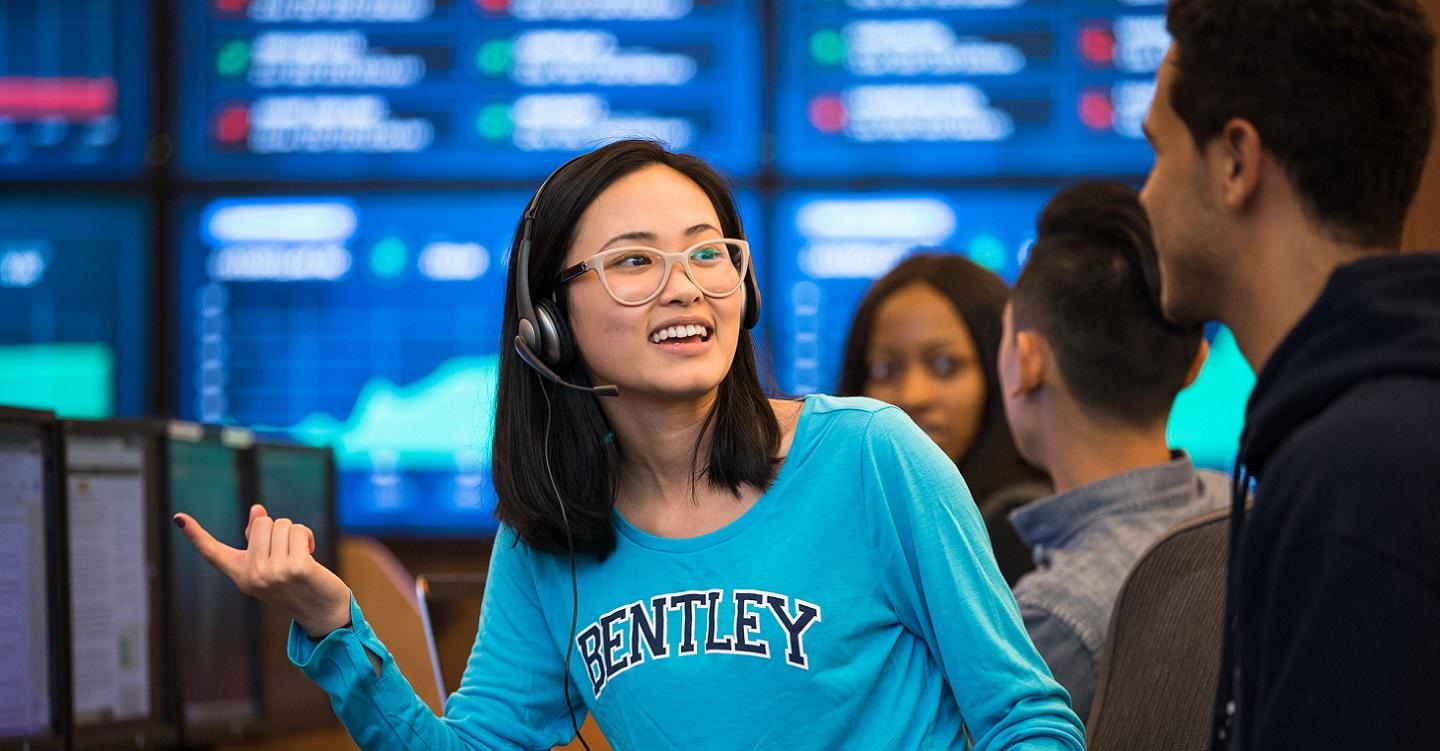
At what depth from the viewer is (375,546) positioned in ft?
11.9

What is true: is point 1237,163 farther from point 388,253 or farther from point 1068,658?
point 388,253

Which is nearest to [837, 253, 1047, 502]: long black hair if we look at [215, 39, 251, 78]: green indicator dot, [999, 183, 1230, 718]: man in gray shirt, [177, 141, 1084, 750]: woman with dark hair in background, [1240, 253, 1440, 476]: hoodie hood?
[999, 183, 1230, 718]: man in gray shirt

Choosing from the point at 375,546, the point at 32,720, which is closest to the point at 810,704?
the point at 32,720

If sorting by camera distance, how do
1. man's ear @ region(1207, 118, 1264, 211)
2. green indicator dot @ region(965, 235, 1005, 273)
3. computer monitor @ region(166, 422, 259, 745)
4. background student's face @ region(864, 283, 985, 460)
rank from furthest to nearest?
green indicator dot @ region(965, 235, 1005, 273)
background student's face @ region(864, 283, 985, 460)
computer monitor @ region(166, 422, 259, 745)
man's ear @ region(1207, 118, 1264, 211)

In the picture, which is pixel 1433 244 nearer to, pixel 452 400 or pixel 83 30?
pixel 452 400

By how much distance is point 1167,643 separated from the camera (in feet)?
4.52

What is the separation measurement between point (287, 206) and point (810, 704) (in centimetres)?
281

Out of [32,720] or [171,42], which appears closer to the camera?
[32,720]

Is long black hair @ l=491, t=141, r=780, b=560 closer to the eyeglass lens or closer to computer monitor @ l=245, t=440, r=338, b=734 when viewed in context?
the eyeglass lens

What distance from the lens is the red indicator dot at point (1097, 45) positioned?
372cm

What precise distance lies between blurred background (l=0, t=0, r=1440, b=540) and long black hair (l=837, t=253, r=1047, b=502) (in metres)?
1.11

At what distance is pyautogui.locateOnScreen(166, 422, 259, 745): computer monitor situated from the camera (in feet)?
7.55

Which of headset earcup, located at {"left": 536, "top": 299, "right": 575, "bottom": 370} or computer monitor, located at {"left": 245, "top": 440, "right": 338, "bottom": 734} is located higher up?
headset earcup, located at {"left": 536, "top": 299, "right": 575, "bottom": 370}

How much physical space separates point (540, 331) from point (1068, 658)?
69cm
